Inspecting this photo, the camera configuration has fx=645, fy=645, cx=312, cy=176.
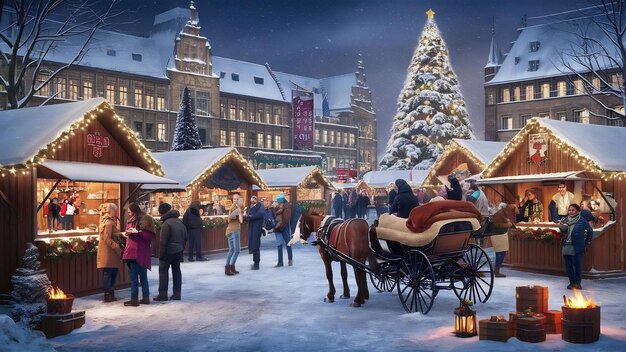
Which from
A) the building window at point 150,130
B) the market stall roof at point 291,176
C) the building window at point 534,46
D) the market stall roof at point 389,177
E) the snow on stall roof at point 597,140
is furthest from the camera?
the building window at point 534,46

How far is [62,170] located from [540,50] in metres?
56.2

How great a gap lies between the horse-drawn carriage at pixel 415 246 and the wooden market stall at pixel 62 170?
4.98 meters

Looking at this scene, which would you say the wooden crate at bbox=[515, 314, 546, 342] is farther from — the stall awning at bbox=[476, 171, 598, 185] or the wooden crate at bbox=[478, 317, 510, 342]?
the stall awning at bbox=[476, 171, 598, 185]

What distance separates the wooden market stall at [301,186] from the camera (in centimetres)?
3762

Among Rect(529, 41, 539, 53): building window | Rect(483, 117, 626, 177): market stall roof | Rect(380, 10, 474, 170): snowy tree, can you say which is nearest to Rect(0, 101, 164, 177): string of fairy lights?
Rect(483, 117, 626, 177): market stall roof

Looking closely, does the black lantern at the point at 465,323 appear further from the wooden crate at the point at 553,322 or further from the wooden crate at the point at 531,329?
the wooden crate at the point at 553,322

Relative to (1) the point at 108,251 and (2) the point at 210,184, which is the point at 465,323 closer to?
(1) the point at 108,251

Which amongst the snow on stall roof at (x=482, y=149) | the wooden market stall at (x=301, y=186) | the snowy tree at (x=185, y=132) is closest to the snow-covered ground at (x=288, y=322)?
the snow on stall roof at (x=482, y=149)

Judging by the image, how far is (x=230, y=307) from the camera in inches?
459

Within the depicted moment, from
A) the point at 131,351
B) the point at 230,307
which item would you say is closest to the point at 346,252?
the point at 230,307

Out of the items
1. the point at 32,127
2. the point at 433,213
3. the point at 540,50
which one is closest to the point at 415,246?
the point at 433,213

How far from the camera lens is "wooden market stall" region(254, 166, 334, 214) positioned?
3762 centimetres

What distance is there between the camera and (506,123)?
6238cm

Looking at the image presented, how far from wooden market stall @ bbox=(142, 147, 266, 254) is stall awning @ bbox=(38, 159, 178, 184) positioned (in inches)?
241
